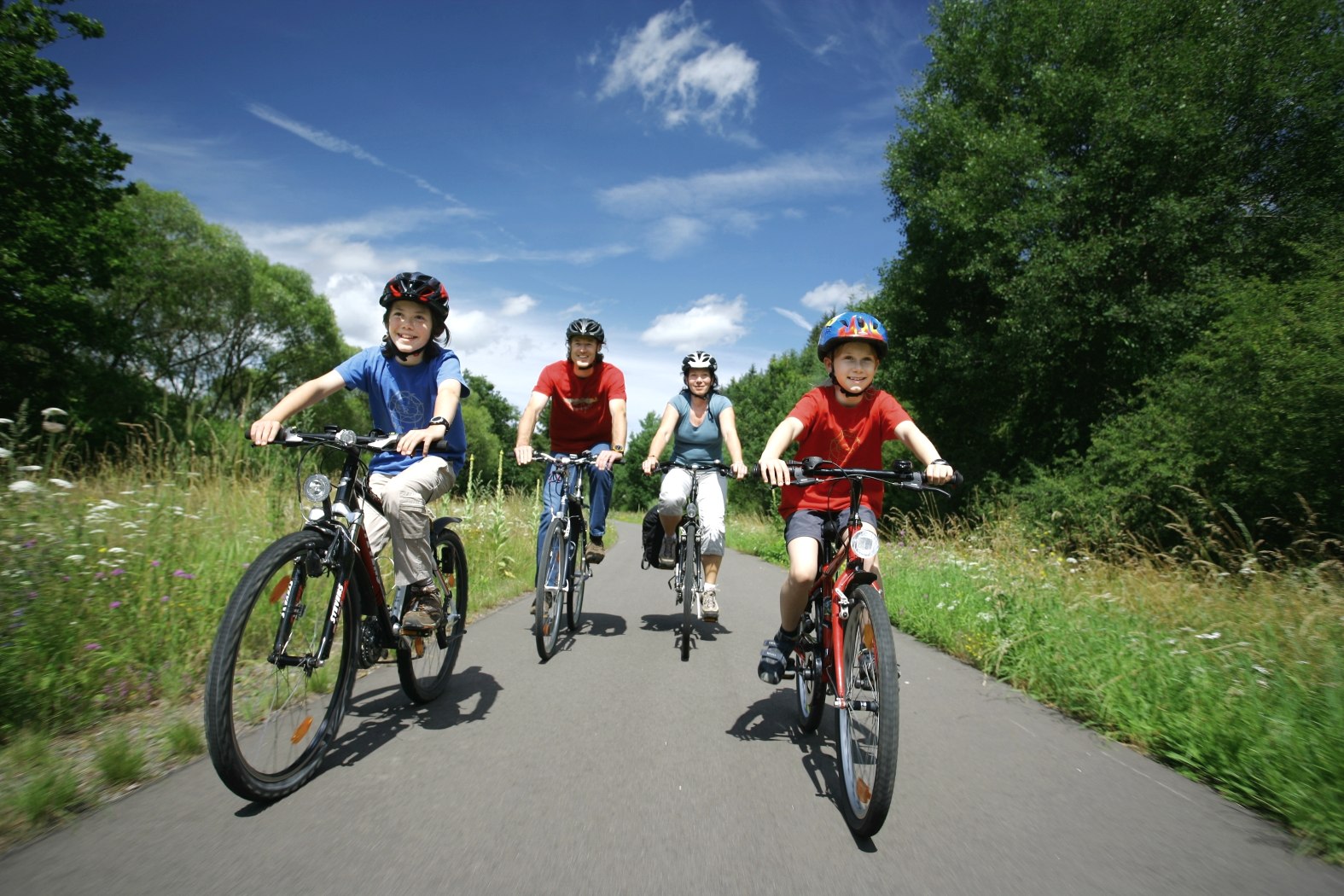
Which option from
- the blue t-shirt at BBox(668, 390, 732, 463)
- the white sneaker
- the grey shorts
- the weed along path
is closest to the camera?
the weed along path

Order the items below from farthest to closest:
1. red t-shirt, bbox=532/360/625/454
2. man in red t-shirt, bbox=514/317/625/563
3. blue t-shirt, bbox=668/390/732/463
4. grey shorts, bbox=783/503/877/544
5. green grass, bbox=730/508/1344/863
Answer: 1. blue t-shirt, bbox=668/390/732/463
2. red t-shirt, bbox=532/360/625/454
3. man in red t-shirt, bbox=514/317/625/563
4. grey shorts, bbox=783/503/877/544
5. green grass, bbox=730/508/1344/863

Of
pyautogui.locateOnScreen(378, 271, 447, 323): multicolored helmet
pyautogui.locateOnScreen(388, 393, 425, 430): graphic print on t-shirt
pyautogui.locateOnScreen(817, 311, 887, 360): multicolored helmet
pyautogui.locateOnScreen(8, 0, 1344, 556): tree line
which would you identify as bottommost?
pyautogui.locateOnScreen(388, 393, 425, 430): graphic print on t-shirt

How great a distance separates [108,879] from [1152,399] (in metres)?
17.0

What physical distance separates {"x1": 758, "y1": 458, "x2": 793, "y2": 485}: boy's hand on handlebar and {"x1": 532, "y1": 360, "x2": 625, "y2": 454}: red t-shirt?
3.08 metres

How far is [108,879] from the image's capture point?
201cm

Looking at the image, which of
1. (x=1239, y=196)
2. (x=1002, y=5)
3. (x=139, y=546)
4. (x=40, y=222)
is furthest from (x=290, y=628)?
(x=40, y=222)

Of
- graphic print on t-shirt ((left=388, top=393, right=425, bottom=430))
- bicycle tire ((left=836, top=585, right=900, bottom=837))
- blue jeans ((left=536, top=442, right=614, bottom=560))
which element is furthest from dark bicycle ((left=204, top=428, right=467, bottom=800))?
blue jeans ((left=536, top=442, right=614, bottom=560))

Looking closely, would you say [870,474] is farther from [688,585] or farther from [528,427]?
[528,427]

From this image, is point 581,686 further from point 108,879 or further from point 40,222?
point 40,222

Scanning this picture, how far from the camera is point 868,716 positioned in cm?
275

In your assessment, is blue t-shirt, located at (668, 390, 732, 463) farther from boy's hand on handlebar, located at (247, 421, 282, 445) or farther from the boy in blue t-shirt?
boy's hand on handlebar, located at (247, 421, 282, 445)

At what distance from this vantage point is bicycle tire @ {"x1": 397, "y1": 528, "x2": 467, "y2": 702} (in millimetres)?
3664

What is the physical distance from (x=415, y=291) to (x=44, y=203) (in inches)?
992

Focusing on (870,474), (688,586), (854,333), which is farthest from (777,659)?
(688,586)
